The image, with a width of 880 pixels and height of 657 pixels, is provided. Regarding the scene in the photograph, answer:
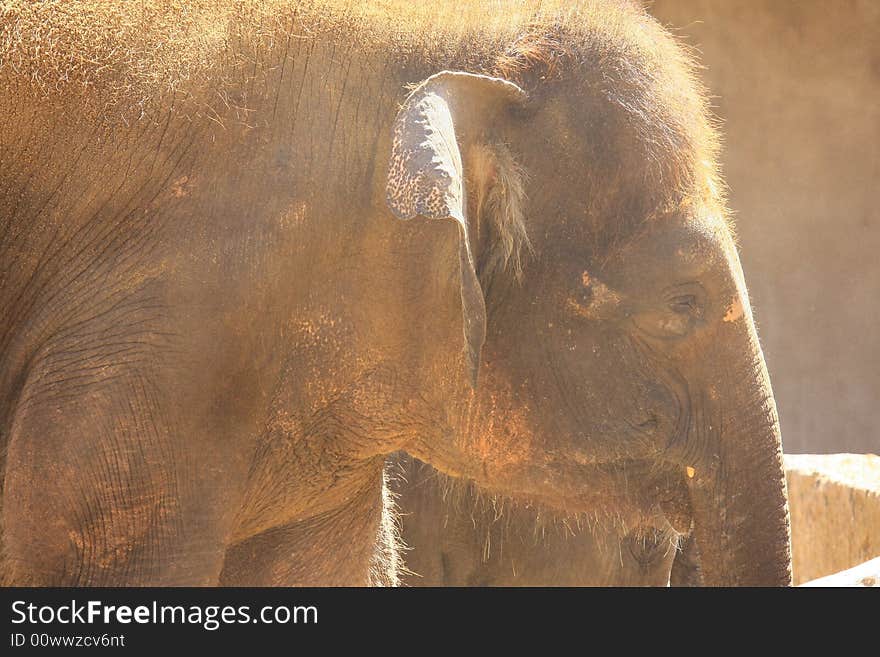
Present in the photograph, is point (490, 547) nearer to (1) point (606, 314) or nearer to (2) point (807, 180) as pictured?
(1) point (606, 314)

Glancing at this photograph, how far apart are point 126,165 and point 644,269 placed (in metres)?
1.00

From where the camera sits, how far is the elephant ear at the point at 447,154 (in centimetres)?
256

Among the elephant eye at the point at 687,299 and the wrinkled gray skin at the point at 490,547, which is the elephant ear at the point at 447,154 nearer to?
the elephant eye at the point at 687,299

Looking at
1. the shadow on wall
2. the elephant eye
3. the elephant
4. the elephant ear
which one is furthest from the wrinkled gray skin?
the shadow on wall

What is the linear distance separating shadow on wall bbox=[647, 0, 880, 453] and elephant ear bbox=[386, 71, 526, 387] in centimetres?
687

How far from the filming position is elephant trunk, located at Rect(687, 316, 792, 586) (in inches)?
116

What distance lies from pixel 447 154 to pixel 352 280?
33 cm

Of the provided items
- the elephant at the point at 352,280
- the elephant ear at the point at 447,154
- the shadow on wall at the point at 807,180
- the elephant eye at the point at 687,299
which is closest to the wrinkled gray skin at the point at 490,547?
the elephant at the point at 352,280

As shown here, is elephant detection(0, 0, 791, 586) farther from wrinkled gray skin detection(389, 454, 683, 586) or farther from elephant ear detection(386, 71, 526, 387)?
wrinkled gray skin detection(389, 454, 683, 586)

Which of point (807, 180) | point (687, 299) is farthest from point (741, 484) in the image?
point (807, 180)

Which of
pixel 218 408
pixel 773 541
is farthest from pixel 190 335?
pixel 773 541

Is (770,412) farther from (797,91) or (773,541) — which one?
(797,91)

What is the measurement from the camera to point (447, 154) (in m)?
2.64

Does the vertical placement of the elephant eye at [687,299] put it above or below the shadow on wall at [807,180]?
below
